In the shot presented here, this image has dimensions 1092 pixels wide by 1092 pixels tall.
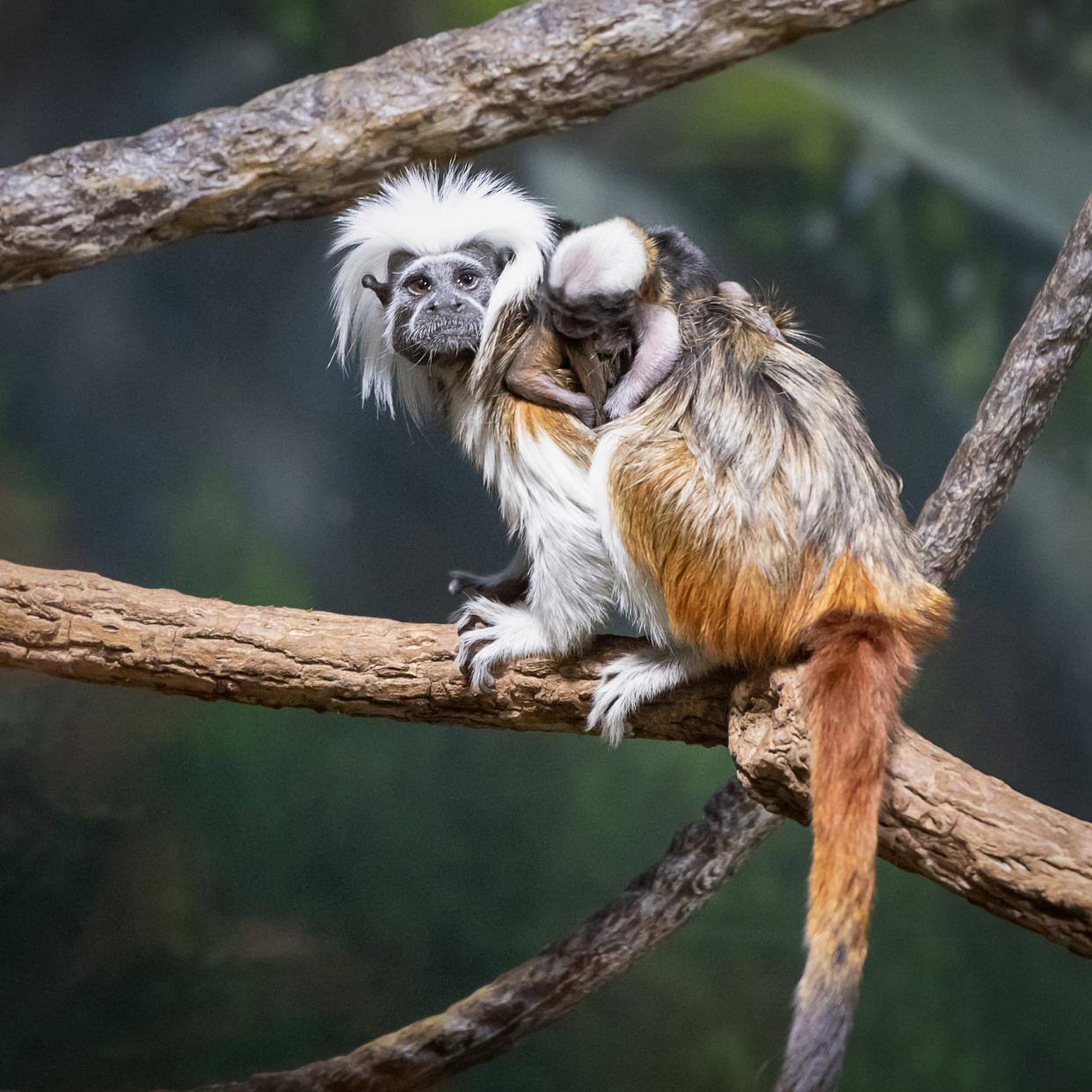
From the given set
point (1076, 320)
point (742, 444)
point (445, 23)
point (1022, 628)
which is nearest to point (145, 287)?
point (445, 23)

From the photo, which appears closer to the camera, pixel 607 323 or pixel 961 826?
pixel 961 826

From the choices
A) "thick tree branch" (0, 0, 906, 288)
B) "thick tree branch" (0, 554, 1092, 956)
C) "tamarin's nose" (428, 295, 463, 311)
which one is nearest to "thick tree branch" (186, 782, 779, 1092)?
"thick tree branch" (0, 554, 1092, 956)

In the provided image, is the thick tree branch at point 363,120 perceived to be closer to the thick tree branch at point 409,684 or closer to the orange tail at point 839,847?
the thick tree branch at point 409,684

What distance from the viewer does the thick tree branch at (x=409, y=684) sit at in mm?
1745

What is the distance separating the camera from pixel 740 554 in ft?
6.51

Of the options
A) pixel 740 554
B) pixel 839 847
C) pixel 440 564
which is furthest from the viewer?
pixel 440 564

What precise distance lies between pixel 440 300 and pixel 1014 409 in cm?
133

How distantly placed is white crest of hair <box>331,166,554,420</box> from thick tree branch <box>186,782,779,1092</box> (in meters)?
1.28

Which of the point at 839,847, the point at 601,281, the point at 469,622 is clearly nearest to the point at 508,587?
the point at 469,622

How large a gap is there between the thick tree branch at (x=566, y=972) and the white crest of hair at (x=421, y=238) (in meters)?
1.28

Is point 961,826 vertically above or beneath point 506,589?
beneath

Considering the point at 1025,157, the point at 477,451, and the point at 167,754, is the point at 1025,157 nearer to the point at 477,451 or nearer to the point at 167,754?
the point at 477,451

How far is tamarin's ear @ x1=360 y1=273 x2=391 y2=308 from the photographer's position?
2447mm

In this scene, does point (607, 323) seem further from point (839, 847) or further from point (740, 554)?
point (839, 847)
